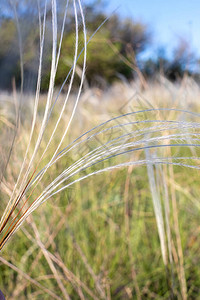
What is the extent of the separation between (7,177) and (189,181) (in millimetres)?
844

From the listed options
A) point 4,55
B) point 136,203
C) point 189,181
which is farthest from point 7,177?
A: point 189,181

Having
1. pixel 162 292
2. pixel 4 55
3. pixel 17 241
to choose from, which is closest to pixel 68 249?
pixel 17 241

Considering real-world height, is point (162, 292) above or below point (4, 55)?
below

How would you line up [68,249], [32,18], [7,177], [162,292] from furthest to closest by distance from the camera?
[68,249] < [162,292] < [7,177] < [32,18]

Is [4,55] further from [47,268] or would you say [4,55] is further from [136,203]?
[136,203]

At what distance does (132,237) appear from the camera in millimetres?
1259

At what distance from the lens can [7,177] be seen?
0.93 m

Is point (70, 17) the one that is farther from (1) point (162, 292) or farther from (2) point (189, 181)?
(2) point (189, 181)

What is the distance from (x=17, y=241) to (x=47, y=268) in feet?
0.61

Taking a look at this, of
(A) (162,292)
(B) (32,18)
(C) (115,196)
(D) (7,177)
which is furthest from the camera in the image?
(C) (115,196)

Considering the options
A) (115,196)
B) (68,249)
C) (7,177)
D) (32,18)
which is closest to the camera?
(32,18)

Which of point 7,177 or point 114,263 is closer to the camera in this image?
point 7,177

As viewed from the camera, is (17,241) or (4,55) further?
(17,241)

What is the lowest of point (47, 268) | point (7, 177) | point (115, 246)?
point (47, 268)
